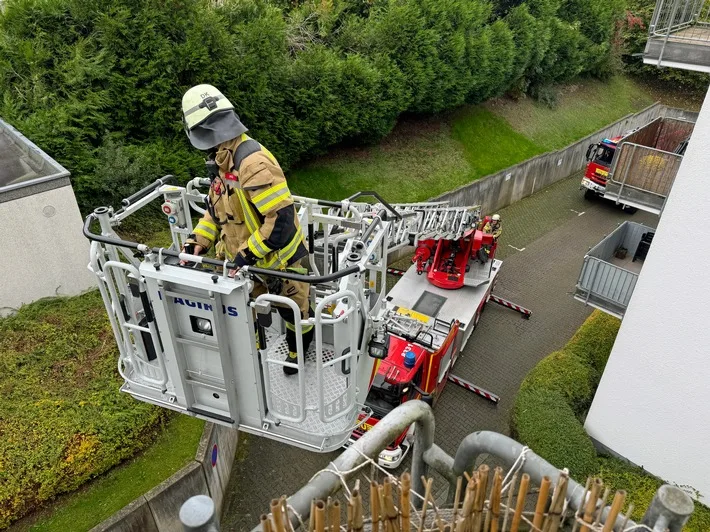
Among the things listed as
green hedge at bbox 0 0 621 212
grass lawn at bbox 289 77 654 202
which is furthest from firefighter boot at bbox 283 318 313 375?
grass lawn at bbox 289 77 654 202

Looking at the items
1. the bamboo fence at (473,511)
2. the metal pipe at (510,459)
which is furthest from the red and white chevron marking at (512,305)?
the bamboo fence at (473,511)

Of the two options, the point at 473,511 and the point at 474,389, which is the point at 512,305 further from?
the point at 473,511

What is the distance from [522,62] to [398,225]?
15071mm

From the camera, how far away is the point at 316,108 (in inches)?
609

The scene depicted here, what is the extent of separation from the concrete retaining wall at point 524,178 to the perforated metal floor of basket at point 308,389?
12054 mm

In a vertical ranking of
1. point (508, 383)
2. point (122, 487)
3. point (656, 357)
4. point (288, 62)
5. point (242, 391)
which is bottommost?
point (508, 383)

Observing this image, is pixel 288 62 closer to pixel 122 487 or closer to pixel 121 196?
pixel 121 196

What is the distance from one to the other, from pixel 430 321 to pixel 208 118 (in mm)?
7367

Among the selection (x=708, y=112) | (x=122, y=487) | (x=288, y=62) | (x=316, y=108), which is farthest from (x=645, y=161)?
(x=122, y=487)

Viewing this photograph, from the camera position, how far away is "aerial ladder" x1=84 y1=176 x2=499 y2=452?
171 inches

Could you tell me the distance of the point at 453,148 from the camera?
20.4m

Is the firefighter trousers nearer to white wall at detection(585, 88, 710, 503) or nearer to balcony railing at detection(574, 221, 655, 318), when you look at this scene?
white wall at detection(585, 88, 710, 503)

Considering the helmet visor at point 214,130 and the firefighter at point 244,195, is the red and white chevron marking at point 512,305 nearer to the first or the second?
the firefighter at point 244,195

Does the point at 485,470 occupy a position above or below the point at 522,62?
above
